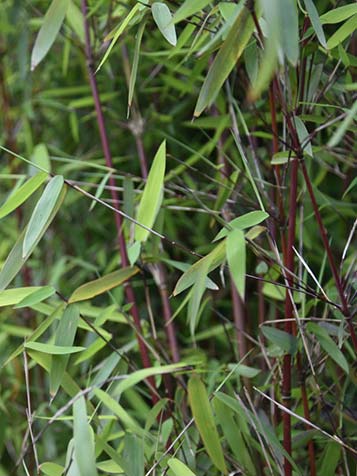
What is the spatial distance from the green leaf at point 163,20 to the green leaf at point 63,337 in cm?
28

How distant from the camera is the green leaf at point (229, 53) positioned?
0.57 m

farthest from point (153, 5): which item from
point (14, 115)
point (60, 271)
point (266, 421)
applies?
point (14, 115)

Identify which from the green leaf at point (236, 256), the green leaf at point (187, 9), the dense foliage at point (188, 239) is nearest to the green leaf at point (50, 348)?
the dense foliage at point (188, 239)

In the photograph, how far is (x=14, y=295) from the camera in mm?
757

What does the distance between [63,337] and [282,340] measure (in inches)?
8.3

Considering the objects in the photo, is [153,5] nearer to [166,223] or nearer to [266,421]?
[266,421]

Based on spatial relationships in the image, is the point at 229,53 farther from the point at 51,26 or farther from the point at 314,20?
the point at 51,26

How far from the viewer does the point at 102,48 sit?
0.98 m

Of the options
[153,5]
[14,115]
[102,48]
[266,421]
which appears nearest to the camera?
[153,5]

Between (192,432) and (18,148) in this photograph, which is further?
(18,148)

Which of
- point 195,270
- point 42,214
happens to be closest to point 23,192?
point 42,214

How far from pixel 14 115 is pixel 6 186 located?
126mm

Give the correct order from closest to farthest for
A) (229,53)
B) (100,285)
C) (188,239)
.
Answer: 1. (229,53)
2. (100,285)
3. (188,239)

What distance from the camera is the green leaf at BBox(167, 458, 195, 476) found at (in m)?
0.67
